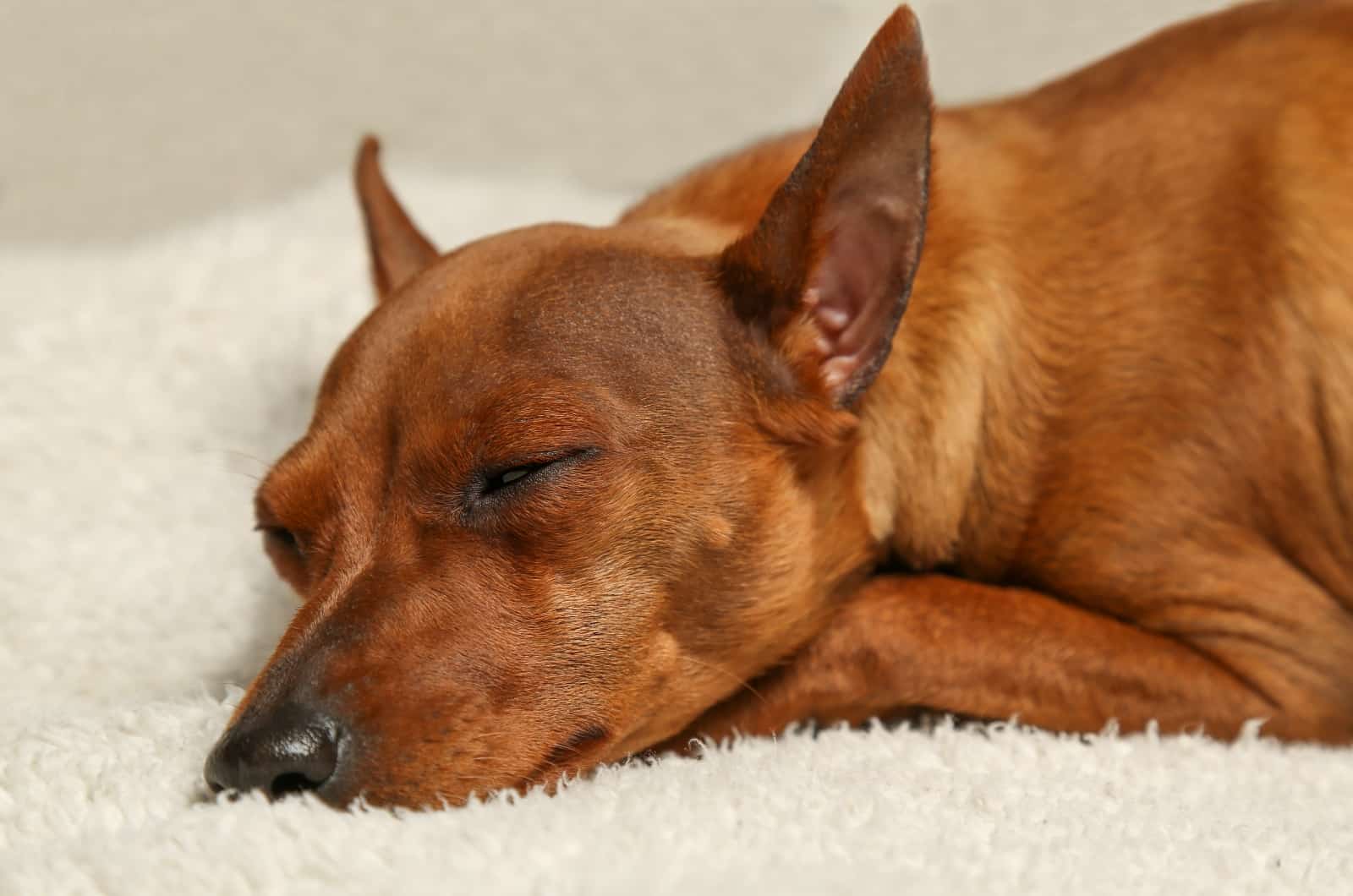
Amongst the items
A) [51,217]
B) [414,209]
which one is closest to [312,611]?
[414,209]

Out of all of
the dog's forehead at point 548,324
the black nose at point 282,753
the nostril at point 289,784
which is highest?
the dog's forehead at point 548,324

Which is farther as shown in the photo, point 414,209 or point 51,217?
point 51,217

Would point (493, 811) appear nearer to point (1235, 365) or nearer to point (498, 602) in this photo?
point (498, 602)

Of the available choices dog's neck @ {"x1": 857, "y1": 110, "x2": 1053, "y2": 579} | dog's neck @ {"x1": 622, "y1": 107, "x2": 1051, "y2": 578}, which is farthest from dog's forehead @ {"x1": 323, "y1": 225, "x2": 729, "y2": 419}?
dog's neck @ {"x1": 857, "y1": 110, "x2": 1053, "y2": 579}

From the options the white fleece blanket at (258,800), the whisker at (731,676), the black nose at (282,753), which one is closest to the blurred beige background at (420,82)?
the white fleece blanket at (258,800)

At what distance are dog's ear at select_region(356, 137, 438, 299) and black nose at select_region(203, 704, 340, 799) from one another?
58.0 inches

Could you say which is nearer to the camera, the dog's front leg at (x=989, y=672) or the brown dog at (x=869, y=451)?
the brown dog at (x=869, y=451)

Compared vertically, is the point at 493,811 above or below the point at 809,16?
below

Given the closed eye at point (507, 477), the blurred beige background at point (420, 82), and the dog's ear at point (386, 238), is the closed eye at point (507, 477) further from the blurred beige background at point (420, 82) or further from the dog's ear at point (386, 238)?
the blurred beige background at point (420, 82)

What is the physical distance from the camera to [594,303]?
239 cm

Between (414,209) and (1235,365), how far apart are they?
284 cm

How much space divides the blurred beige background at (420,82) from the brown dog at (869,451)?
2705mm

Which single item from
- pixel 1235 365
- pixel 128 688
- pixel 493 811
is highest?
pixel 1235 365

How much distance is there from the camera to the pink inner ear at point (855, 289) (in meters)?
2.38
